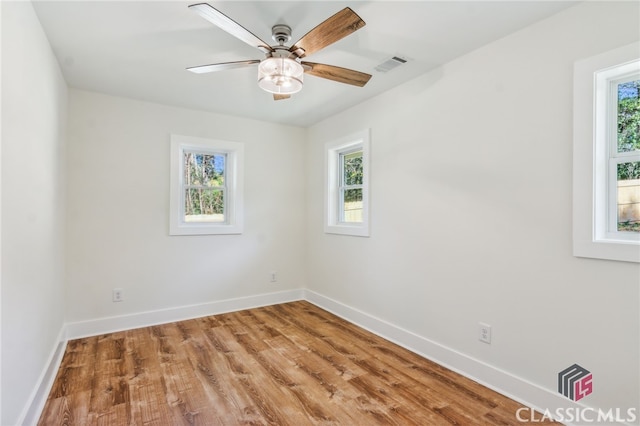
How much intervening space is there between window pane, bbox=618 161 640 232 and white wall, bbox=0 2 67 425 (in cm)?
323

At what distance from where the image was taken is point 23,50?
5.77 ft

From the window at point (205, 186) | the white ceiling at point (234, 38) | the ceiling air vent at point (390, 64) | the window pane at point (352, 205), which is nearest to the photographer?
the white ceiling at point (234, 38)

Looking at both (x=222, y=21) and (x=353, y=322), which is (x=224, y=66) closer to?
(x=222, y=21)

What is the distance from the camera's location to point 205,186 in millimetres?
4027

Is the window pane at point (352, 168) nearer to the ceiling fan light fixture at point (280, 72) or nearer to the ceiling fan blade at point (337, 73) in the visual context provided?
the ceiling fan blade at point (337, 73)

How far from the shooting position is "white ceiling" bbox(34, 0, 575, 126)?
6.31 ft

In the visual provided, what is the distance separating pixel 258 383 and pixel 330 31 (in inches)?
94.6

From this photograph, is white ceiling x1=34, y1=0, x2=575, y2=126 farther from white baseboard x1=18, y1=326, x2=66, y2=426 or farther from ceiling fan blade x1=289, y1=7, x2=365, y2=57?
white baseboard x1=18, y1=326, x2=66, y2=426

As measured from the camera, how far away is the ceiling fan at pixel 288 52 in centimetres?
165

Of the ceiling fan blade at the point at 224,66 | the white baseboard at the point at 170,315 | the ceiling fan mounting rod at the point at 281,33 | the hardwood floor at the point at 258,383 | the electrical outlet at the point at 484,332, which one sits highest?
the ceiling fan mounting rod at the point at 281,33

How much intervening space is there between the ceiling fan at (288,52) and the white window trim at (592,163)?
4.40ft

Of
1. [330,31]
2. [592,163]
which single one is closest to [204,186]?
[330,31]

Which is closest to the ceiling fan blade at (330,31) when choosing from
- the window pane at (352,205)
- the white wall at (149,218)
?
the window pane at (352,205)

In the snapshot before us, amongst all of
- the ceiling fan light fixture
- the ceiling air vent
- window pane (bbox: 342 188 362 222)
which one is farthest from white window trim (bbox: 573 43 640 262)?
window pane (bbox: 342 188 362 222)
